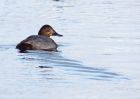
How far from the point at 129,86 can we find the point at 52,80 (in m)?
1.79

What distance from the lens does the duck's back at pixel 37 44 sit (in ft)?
74.6

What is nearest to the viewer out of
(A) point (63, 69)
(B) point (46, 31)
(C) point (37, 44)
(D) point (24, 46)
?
(A) point (63, 69)

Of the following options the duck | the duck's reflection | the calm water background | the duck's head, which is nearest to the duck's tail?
the duck

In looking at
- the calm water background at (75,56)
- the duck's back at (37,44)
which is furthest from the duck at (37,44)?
the calm water background at (75,56)

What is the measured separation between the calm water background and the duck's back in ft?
0.86

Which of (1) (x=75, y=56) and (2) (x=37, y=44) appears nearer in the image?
(1) (x=75, y=56)

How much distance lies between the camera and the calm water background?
652 inches

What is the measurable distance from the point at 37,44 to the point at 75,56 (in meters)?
1.89

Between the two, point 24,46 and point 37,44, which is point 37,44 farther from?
point 24,46

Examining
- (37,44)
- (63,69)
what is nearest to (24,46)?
(37,44)

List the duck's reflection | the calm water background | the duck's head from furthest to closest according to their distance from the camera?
the duck's head
the duck's reflection
the calm water background

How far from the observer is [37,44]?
23.0 metres

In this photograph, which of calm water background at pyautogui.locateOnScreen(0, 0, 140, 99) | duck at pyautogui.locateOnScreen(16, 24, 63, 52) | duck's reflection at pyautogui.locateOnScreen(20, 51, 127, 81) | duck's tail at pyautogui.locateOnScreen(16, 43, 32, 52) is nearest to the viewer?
calm water background at pyautogui.locateOnScreen(0, 0, 140, 99)

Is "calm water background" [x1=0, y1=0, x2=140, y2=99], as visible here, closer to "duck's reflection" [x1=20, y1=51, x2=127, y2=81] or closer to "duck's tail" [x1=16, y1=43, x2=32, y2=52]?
"duck's reflection" [x1=20, y1=51, x2=127, y2=81]
